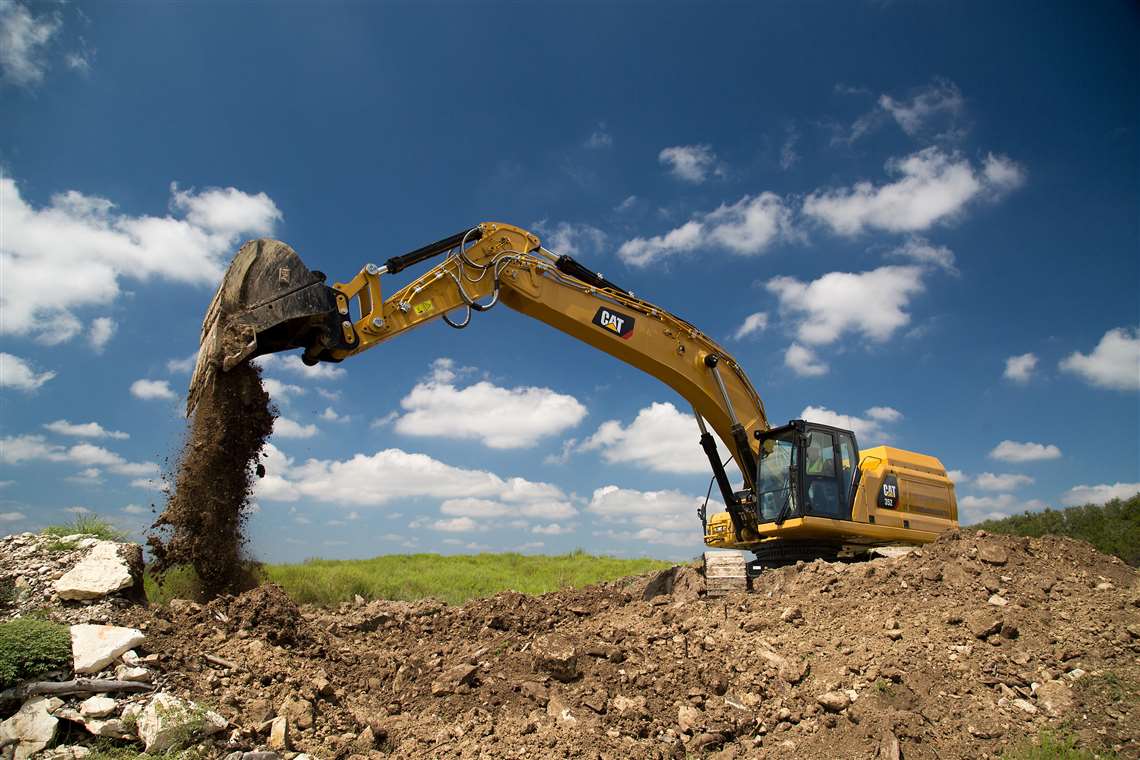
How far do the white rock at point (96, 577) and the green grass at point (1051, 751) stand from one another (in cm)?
799

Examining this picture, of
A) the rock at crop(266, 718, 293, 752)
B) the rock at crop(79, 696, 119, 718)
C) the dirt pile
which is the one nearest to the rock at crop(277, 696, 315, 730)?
the dirt pile

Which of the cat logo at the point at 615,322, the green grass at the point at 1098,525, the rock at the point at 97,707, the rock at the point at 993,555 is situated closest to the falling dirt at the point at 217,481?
the rock at the point at 97,707

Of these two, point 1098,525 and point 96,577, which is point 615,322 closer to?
point 96,577

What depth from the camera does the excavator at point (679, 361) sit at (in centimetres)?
772

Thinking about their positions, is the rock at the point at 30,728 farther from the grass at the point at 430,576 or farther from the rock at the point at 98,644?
the grass at the point at 430,576

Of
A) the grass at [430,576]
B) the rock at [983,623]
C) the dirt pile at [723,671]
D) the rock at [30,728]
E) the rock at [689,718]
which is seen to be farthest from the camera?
the grass at [430,576]

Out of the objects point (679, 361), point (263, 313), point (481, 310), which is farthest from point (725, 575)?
A: point (263, 313)

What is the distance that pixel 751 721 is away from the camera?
6160 mm

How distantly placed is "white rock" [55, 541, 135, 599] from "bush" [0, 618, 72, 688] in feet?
3.24

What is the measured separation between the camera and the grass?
13.2 metres

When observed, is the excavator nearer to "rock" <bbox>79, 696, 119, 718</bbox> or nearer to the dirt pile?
the dirt pile

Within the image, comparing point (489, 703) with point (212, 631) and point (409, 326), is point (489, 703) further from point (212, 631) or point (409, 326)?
point (409, 326)

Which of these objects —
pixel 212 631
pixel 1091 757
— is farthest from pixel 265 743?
pixel 1091 757

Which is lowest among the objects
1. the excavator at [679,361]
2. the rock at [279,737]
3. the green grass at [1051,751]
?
the green grass at [1051,751]
